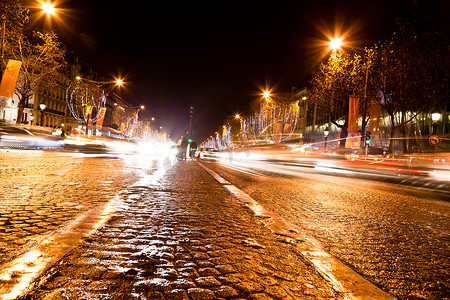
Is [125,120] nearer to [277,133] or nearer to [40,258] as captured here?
[277,133]

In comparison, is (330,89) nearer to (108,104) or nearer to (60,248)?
(60,248)

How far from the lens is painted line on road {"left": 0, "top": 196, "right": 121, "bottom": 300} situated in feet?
4.54

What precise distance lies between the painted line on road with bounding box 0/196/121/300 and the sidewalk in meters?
0.06

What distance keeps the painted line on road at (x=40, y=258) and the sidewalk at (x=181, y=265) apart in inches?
2.3

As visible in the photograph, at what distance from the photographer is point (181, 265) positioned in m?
1.86

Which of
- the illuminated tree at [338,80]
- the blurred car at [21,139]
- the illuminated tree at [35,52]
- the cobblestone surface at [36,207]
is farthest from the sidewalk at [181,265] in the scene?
the illuminated tree at [35,52]

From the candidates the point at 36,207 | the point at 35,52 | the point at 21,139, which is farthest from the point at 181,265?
the point at 35,52

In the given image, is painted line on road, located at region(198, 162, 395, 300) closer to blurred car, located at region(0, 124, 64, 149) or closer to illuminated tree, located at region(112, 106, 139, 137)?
blurred car, located at region(0, 124, 64, 149)

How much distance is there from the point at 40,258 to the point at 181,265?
864 millimetres

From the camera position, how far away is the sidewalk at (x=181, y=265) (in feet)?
4.90

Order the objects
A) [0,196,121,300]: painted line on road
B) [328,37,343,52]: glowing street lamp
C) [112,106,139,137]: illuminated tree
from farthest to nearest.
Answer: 1. [112,106,139,137]: illuminated tree
2. [328,37,343,52]: glowing street lamp
3. [0,196,121,300]: painted line on road

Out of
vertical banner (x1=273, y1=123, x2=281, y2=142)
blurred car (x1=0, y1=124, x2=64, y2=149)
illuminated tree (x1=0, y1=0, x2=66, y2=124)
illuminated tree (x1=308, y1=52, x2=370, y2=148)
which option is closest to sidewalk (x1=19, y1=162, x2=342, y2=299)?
blurred car (x1=0, y1=124, x2=64, y2=149)

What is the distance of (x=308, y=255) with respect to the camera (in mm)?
2168

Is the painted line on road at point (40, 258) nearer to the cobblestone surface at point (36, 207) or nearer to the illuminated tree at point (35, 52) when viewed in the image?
the cobblestone surface at point (36, 207)
